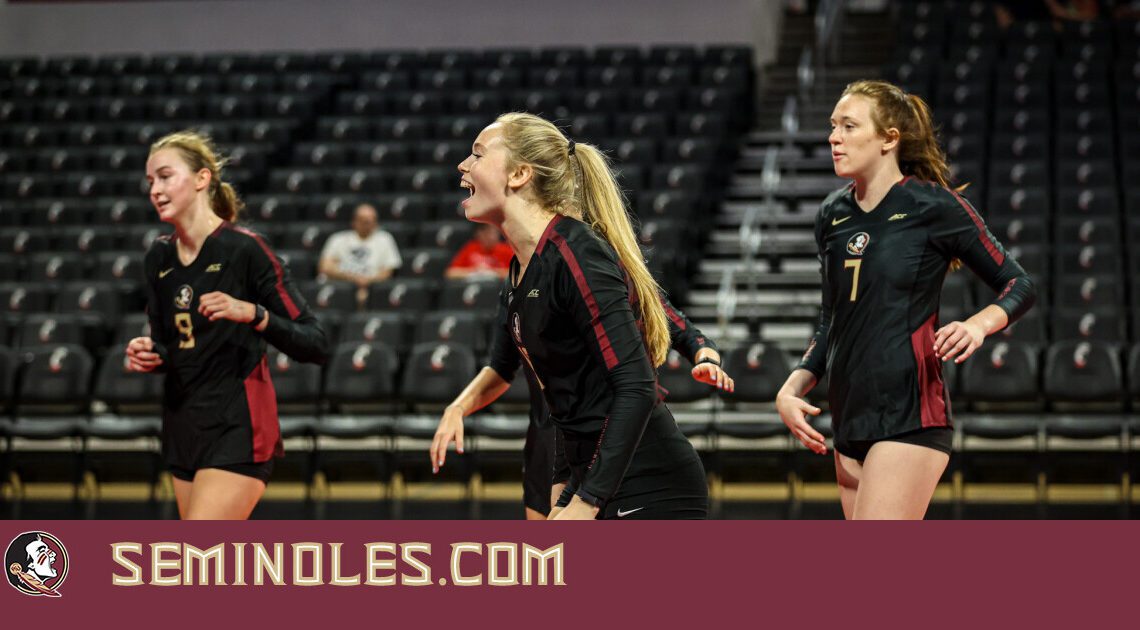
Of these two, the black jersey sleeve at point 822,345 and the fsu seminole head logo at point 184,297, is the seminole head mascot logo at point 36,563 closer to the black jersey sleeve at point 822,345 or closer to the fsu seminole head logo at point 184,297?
the fsu seminole head logo at point 184,297

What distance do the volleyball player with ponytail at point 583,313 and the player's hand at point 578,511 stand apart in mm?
56

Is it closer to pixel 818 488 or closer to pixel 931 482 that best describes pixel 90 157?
pixel 818 488

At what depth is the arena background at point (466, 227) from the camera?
8.02 meters

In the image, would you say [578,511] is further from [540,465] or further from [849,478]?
[540,465]

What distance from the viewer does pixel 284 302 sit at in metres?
3.75

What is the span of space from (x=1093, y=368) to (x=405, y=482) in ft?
15.2

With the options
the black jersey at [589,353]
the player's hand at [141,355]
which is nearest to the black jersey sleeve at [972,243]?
the black jersey at [589,353]

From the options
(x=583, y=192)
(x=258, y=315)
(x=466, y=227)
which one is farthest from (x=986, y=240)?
(x=466, y=227)

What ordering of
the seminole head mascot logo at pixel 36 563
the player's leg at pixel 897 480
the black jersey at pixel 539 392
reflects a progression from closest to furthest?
the seminole head mascot logo at pixel 36 563 < the black jersey at pixel 539 392 < the player's leg at pixel 897 480

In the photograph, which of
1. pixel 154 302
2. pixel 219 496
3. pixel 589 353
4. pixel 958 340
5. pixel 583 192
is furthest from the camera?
pixel 154 302

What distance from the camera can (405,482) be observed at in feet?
27.9

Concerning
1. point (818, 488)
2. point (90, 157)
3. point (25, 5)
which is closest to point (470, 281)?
point (818, 488)

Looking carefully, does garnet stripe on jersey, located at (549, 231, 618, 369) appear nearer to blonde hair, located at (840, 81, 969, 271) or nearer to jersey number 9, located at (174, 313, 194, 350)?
blonde hair, located at (840, 81, 969, 271)

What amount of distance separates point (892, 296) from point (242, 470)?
1.92 m
